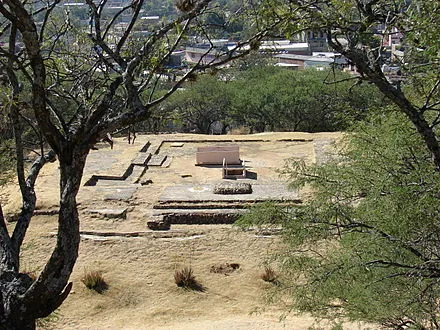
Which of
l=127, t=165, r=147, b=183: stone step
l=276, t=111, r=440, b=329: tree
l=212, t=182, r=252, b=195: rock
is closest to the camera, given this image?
l=276, t=111, r=440, b=329: tree

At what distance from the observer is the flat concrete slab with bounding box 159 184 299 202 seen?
12570 mm

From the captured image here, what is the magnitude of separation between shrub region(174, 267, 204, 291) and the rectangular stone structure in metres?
6.36

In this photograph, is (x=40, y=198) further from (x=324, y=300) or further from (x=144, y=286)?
(x=324, y=300)

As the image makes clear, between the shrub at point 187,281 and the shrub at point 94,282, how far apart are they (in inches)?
44.2

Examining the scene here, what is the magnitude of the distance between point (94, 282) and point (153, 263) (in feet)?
3.96

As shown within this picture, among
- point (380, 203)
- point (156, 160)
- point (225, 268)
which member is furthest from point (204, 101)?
point (380, 203)

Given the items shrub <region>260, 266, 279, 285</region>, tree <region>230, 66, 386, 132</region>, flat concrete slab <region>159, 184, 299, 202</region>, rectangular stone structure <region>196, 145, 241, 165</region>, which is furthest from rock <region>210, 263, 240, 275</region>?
tree <region>230, 66, 386, 132</region>

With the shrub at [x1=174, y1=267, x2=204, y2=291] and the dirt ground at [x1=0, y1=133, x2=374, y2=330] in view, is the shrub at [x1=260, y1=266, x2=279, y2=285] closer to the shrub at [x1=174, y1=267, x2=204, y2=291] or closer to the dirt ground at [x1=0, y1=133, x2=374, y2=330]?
the dirt ground at [x1=0, y1=133, x2=374, y2=330]

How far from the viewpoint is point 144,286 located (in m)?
9.62

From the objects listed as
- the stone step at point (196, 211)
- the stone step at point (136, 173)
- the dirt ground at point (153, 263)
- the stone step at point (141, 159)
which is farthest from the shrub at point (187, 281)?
the stone step at point (141, 159)

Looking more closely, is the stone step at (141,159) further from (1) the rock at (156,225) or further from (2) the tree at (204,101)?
(2) the tree at (204,101)

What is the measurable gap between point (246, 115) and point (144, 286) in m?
13.4

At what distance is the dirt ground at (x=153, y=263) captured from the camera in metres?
8.65

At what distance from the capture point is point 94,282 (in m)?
9.48
